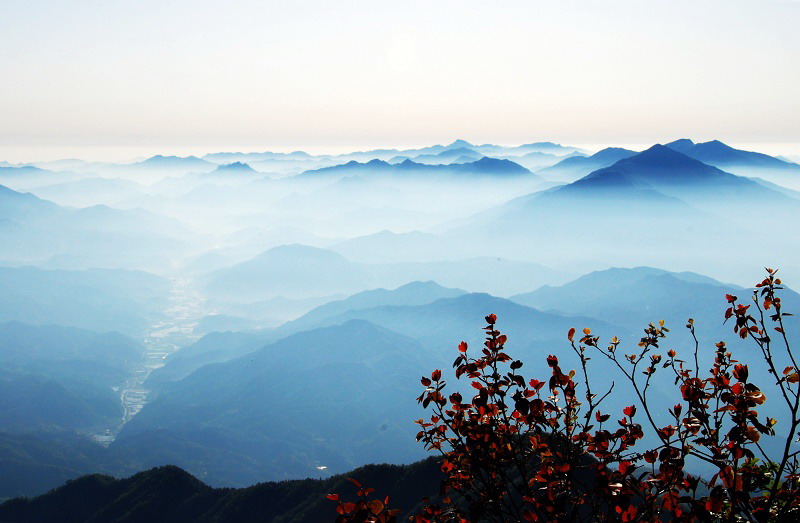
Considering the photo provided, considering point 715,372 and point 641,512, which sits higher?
point 715,372

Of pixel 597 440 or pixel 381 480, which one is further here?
pixel 381 480

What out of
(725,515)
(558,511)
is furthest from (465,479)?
(725,515)

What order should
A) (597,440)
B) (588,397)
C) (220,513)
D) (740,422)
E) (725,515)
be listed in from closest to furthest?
(740,422) → (597,440) → (588,397) → (725,515) → (220,513)

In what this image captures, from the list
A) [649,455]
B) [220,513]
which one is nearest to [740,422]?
[649,455]

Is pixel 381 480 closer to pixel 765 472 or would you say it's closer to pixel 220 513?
pixel 220 513

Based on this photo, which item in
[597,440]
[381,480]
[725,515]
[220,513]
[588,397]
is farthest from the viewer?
[220,513]

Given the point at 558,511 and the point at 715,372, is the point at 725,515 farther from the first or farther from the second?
the point at 558,511

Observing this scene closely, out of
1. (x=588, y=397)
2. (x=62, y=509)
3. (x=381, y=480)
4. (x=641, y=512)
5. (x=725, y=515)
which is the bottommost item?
(x=62, y=509)
